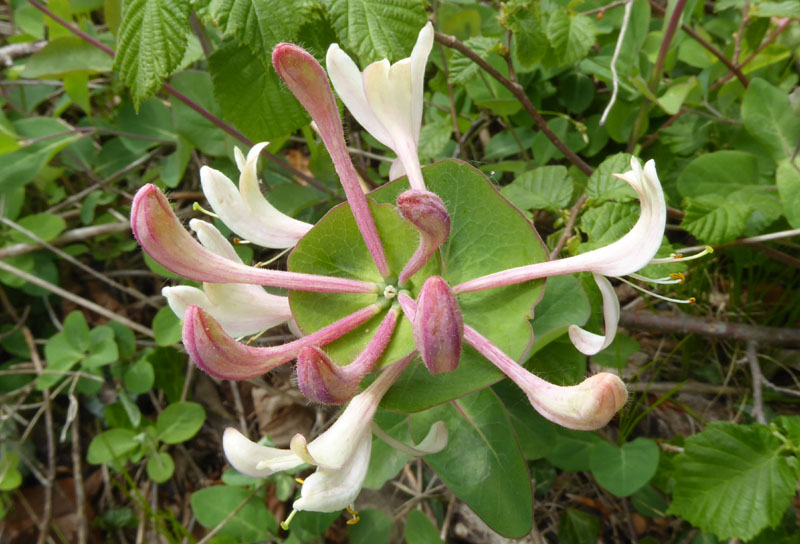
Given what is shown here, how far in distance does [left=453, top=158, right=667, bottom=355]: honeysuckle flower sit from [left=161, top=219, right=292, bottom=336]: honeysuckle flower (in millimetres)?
289

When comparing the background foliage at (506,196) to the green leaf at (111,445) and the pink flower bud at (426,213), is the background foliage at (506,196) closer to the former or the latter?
the green leaf at (111,445)

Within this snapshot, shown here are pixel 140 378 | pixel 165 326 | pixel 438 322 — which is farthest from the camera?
pixel 140 378

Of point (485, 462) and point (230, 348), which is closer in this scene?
point (230, 348)

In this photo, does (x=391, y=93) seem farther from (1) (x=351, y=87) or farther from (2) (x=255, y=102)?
(2) (x=255, y=102)

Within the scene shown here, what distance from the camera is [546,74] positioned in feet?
5.16

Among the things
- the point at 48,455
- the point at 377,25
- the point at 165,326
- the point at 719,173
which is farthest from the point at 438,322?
the point at 48,455

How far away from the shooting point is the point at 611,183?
1.17 metres

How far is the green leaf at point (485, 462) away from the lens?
0.93 m

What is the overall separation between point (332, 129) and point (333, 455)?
1.45 feet

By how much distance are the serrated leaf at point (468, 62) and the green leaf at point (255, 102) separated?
0.35m

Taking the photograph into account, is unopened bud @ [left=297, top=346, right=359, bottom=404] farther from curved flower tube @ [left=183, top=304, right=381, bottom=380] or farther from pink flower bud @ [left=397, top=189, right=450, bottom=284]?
pink flower bud @ [left=397, top=189, right=450, bottom=284]

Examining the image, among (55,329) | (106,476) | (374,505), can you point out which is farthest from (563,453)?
(55,329)

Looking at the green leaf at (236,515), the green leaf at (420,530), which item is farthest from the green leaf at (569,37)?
the green leaf at (236,515)

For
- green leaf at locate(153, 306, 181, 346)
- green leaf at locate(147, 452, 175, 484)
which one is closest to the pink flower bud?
green leaf at locate(153, 306, 181, 346)
